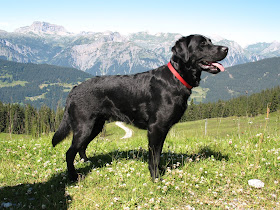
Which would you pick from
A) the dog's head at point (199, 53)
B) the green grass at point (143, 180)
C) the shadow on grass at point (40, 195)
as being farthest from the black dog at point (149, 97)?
the green grass at point (143, 180)

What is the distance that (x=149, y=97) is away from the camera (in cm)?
504

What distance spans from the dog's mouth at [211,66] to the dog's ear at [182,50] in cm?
35

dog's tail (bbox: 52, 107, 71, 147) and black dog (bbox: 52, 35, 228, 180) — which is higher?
black dog (bbox: 52, 35, 228, 180)

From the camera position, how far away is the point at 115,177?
4941mm

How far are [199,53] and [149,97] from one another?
4.57 ft

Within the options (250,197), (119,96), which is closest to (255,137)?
(250,197)

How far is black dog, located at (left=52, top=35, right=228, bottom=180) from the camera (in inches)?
189

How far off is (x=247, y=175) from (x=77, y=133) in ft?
12.2

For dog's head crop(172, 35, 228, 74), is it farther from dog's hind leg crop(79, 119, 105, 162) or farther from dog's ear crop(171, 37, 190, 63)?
dog's hind leg crop(79, 119, 105, 162)

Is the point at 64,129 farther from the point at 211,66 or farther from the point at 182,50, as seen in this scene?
the point at 211,66

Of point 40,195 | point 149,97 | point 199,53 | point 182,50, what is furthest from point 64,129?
point 199,53

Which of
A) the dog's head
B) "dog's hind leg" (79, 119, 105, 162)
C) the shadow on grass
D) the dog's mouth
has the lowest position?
the shadow on grass

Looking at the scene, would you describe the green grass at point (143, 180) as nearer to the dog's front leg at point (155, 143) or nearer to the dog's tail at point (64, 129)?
the dog's front leg at point (155, 143)

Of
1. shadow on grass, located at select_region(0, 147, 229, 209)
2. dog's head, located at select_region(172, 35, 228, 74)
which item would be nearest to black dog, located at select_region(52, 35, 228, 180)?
dog's head, located at select_region(172, 35, 228, 74)
